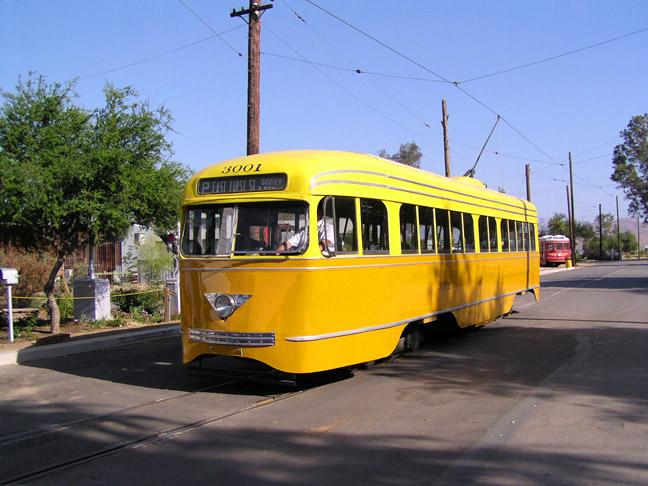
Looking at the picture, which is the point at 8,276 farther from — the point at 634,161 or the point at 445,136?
the point at 634,161

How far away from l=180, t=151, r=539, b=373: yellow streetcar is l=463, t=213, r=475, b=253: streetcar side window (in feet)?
8.48

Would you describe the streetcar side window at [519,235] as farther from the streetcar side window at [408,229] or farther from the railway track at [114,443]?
the railway track at [114,443]

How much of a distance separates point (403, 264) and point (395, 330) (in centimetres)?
100

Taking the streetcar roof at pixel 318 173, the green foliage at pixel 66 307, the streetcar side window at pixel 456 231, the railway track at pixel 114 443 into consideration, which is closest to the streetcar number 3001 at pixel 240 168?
the streetcar roof at pixel 318 173

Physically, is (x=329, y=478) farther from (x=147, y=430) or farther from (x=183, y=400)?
(x=183, y=400)

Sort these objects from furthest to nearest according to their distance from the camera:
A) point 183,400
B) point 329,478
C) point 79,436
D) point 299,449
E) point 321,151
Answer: point 321,151 → point 183,400 → point 79,436 → point 299,449 → point 329,478

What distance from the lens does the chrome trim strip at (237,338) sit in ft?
23.7

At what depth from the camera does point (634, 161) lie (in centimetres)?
5638

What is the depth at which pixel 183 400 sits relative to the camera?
24.5ft

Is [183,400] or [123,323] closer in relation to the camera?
[183,400]

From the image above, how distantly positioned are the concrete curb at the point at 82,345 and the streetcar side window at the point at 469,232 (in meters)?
6.93

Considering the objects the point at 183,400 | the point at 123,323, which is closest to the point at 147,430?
the point at 183,400

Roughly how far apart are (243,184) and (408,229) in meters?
2.81

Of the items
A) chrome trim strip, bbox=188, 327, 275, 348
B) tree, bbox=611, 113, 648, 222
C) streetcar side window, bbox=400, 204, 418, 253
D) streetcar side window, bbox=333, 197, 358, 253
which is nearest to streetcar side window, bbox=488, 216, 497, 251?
streetcar side window, bbox=400, 204, 418, 253
